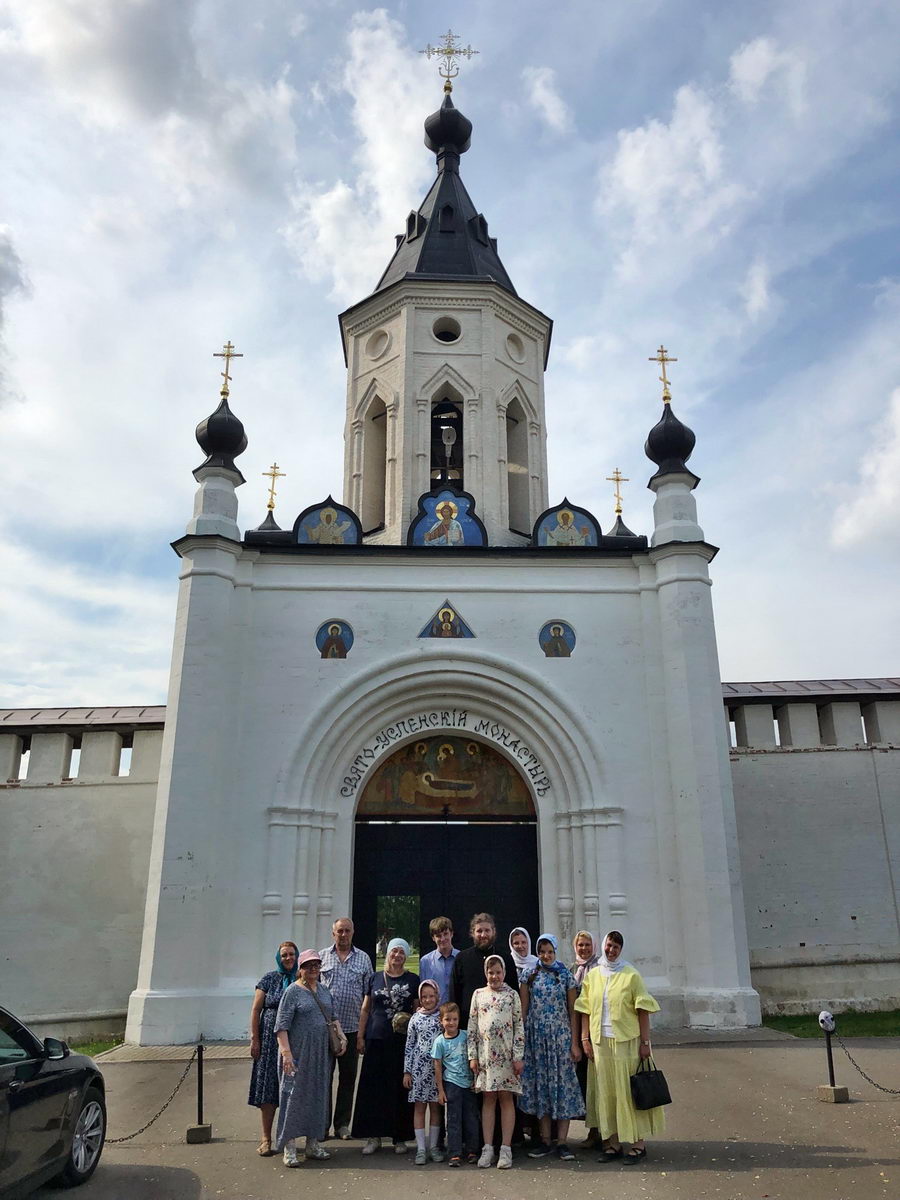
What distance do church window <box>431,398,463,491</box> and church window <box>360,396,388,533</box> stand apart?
0.91 metres

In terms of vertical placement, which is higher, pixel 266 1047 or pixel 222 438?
pixel 222 438

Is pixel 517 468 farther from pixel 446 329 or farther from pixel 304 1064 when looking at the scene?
pixel 304 1064

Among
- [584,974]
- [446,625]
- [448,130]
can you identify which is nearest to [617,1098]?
[584,974]

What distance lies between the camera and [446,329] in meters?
17.4

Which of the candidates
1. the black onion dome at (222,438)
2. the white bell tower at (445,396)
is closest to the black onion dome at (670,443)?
the white bell tower at (445,396)

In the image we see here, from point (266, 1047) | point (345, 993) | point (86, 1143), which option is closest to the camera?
point (86, 1143)

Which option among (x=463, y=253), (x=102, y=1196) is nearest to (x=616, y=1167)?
(x=102, y=1196)

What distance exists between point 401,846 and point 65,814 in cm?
586

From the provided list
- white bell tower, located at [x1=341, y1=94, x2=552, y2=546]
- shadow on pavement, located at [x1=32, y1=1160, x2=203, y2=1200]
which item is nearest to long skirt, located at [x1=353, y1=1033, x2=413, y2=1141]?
shadow on pavement, located at [x1=32, y1=1160, x2=203, y2=1200]

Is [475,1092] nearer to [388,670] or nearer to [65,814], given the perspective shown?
[388,670]

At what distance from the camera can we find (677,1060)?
9.55 m

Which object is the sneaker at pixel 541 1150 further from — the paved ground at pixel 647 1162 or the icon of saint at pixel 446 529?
the icon of saint at pixel 446 529

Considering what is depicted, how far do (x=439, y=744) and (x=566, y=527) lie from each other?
396 cm

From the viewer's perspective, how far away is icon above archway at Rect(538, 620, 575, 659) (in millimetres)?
13383
